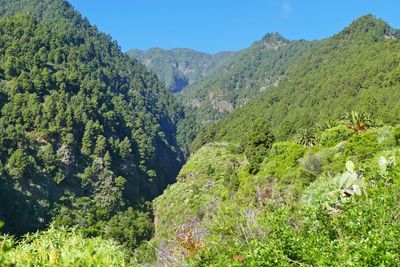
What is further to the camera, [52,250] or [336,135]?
[336,135]

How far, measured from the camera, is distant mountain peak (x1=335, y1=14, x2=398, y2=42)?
17838 cm

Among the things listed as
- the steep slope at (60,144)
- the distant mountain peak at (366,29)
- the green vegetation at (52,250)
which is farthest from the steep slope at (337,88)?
the green vegetation at (52,250)

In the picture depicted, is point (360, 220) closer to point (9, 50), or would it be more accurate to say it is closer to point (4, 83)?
point (4, 83)

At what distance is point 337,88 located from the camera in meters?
123

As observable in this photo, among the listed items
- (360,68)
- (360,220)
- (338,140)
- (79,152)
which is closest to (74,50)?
(79,152)

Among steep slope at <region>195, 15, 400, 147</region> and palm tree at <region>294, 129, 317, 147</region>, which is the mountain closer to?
palm tree at <region>294, 129, 317, 147</region>

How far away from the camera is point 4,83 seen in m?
109

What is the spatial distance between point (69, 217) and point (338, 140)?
2056 inches

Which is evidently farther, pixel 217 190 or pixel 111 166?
pixel 111 166

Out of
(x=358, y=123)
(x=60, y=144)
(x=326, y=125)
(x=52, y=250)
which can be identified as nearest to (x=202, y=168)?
(x=326, y=125)

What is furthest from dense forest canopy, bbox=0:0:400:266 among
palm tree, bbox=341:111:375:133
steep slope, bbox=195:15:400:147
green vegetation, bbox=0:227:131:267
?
steep slope, bbox=195:15:400:147

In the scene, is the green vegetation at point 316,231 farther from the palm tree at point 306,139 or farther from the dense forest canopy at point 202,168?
the palm tree at point 306,139

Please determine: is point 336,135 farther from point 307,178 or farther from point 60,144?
point 60,144

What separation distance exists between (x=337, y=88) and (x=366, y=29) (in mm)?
75975
